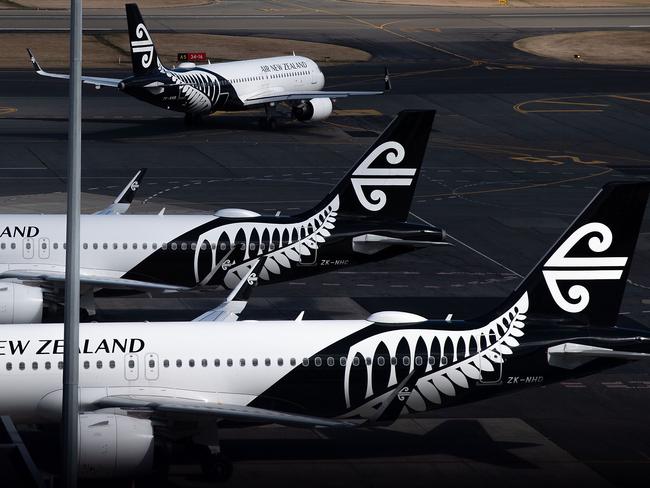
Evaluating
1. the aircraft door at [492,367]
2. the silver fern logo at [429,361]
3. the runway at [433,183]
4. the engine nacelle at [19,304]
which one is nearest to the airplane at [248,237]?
the runway at [433,183]

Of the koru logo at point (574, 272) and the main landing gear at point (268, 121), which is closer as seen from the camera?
the koru logo at point (574, 272)

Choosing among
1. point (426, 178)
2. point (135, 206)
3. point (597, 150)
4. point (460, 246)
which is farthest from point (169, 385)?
point (597, 150)

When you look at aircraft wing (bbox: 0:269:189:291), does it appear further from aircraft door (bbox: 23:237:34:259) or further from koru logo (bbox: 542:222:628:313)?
koru logo (bbox: 542:222:628:313)

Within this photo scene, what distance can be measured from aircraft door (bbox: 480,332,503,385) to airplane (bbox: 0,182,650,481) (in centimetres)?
4

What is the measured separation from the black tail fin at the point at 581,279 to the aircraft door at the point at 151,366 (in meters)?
9.85

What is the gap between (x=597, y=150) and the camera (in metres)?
91.9

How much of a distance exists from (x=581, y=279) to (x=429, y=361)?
5025 mm

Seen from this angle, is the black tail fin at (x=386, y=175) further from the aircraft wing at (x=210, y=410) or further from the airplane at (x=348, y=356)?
the aircraft wing at (x=210, y=410)

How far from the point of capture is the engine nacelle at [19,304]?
4612 cm

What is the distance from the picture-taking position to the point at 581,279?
38.2m

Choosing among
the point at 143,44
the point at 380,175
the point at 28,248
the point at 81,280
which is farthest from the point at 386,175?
the point at 143,44

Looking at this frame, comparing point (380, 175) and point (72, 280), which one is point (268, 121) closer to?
point (380, 175)

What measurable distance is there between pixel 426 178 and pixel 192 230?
105ft

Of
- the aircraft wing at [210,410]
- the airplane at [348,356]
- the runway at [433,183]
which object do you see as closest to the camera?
the aircraft wing at [210,410]
